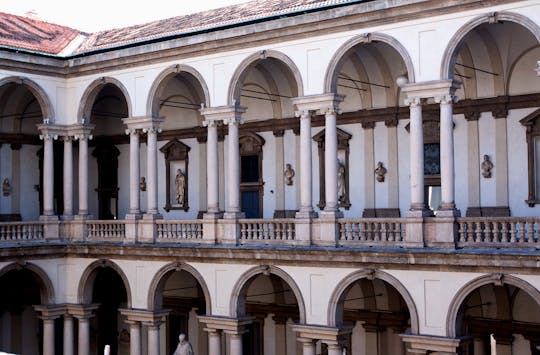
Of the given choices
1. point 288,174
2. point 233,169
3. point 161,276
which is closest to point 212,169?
point 233,169

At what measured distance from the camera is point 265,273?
1025 inches

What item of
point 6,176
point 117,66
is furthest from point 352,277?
point 6,176

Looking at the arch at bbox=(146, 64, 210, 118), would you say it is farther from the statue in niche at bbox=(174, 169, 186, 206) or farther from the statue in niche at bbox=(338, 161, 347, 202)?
the statue in niche at bbox=(174, 169, 186, 206)

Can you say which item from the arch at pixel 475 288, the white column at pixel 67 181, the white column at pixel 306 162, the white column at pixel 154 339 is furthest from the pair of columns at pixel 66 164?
the arch at pixel 475 288

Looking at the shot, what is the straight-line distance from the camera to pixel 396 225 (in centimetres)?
2338

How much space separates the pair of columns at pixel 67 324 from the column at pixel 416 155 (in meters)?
12.6

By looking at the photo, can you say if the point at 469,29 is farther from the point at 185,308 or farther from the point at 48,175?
the point at 185,308

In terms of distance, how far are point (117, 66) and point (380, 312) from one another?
1153cm

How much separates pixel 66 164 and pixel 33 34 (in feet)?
16.5

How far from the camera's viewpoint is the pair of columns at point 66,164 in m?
30.7

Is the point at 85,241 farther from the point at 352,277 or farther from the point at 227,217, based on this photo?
the point at 352,277

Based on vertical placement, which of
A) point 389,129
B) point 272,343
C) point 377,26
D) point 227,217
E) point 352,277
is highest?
point 377,26

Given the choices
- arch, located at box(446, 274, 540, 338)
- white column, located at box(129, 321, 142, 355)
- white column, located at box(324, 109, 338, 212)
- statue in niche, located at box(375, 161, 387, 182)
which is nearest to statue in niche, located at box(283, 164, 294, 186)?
statue in niche, located at box(375, 161, 387, 182)

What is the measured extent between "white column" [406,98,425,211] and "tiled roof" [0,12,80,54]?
13928 mm
